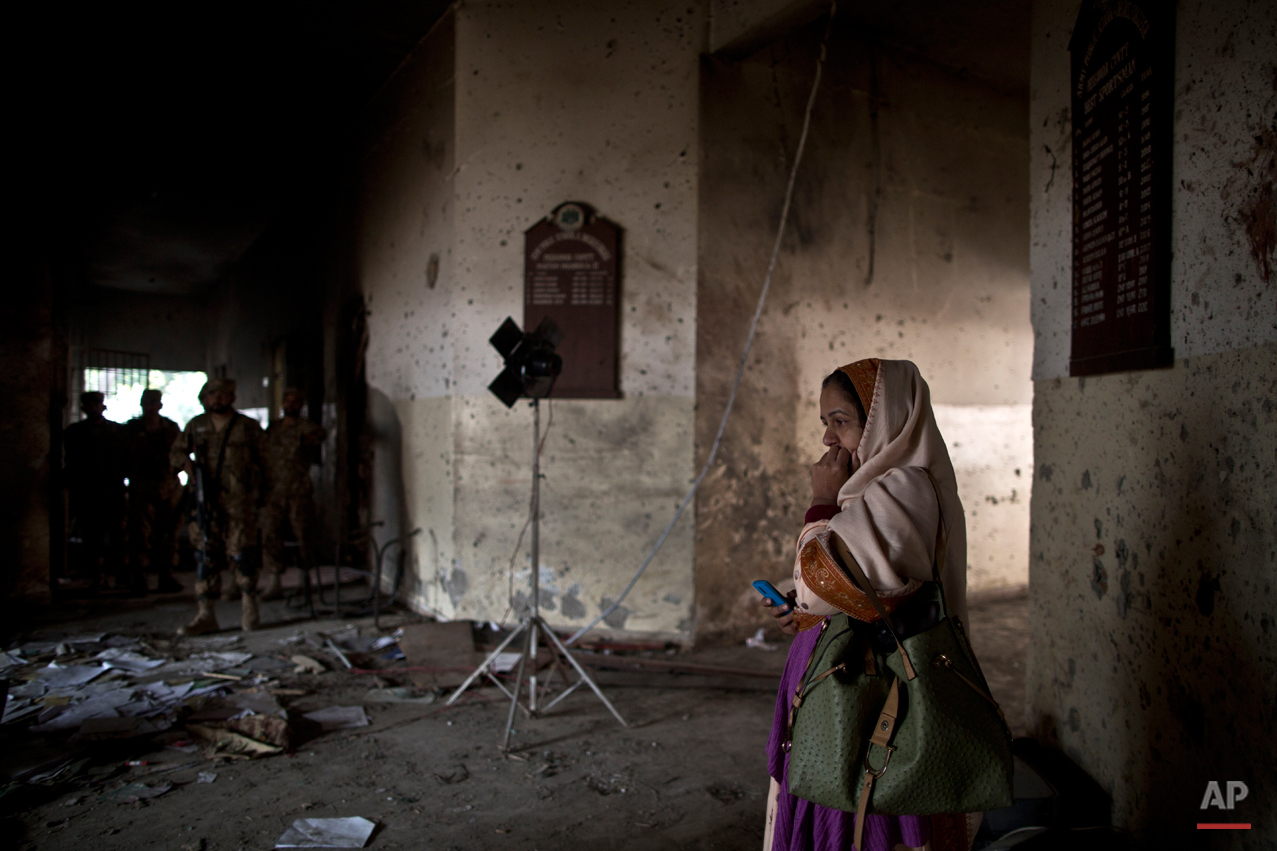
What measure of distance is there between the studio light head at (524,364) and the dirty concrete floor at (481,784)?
1686mm

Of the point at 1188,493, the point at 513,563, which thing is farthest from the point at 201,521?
the point at 1188,493

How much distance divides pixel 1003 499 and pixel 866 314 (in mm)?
2235

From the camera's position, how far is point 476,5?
508 centimetres

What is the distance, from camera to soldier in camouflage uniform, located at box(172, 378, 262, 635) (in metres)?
5.38

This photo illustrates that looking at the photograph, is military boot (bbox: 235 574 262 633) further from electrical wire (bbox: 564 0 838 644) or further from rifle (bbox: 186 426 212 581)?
electrical wire (bbox: 564 0 838 644)

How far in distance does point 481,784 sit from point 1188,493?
280 cm

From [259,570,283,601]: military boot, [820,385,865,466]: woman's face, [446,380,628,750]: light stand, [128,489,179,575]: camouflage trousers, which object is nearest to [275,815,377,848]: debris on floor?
[446,380,628,750]: light stand

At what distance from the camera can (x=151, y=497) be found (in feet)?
23.8

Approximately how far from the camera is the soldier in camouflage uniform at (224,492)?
5383 mm

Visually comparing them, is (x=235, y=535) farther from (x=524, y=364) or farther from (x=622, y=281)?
(x=622, y=281)

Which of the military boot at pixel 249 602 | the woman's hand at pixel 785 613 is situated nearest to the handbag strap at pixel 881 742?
the woman's hand at pixel 785 613

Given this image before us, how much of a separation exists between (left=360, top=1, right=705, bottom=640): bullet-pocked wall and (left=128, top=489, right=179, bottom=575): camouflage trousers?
11.7 ft

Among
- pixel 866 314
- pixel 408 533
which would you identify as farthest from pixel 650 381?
pixel 408 533

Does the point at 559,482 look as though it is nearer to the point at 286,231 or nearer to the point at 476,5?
the point at 476,5
